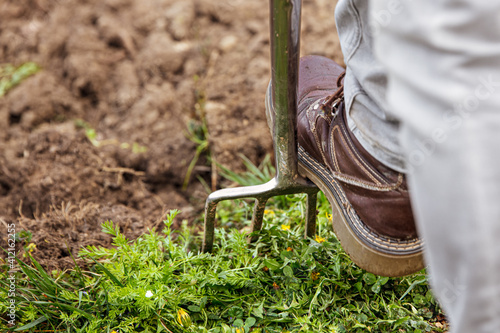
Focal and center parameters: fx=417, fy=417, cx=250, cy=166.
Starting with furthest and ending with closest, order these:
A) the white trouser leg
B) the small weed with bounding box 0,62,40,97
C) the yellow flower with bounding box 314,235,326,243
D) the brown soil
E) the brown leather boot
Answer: the small weed with bounding box 0,62,40,97
the brown soil
the yellow flower with bounding box 314,235,326,243
the brown leather boot
the white trouser leg

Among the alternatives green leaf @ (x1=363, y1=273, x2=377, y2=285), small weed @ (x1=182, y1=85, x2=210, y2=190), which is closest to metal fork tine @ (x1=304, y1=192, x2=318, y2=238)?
green leaf @ (x1=363, y1=273, x2=377, y2=285)

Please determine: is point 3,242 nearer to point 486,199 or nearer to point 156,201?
point 156,201

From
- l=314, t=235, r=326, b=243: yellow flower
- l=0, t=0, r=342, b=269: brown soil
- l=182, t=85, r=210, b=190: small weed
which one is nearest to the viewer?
l=314, t=235, r=326, b=243: yellow flower

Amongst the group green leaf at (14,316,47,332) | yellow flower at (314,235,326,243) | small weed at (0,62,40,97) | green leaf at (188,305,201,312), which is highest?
small weed at (0,62,40,97)

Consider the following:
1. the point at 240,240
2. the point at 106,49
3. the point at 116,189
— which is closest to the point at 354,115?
the point at 240,240

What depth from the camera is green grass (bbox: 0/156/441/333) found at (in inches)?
55.9

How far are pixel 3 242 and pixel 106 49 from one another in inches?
65.3

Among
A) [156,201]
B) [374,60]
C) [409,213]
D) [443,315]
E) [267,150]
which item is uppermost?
[374,60]

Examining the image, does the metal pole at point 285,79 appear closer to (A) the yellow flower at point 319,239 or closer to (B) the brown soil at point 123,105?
(A) the yellow flower at point 319,239

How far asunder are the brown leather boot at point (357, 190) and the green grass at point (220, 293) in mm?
261

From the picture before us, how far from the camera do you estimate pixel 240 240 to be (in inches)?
63.2

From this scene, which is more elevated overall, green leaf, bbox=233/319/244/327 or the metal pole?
the metal pole

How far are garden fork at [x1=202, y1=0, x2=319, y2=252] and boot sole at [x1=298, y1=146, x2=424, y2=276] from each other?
16 centimetres

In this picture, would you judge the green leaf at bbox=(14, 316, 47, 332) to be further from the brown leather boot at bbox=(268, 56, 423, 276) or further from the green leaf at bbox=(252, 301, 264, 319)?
the brown leather boot at bbox=(268, 56, 423, 276)
